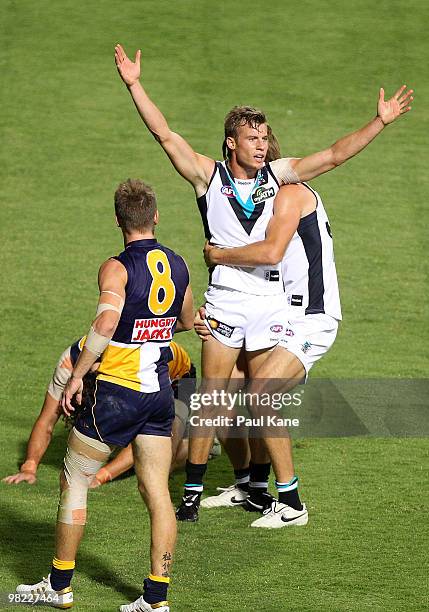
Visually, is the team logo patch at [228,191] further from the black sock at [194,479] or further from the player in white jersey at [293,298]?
the black sock at [194,479]

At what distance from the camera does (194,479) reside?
6.92m

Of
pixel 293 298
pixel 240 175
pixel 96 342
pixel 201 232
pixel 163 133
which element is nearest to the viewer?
pixel 96 342

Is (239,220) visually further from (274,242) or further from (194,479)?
(194,479)

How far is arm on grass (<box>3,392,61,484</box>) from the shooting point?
24.4ft

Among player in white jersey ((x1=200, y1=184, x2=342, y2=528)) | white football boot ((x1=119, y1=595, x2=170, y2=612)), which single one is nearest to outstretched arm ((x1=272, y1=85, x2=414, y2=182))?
player in white jersey ((x1=200, y1=184, x2=342, y2=528))

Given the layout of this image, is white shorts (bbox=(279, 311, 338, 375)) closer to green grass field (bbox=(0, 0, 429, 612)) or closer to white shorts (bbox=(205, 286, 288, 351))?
white shorts (bbox=(205, 286, 288, 351))

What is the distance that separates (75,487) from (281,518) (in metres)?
1.75

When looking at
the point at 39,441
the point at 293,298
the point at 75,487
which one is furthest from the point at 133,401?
the point at 39,441

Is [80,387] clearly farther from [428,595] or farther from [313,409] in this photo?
[313,409]

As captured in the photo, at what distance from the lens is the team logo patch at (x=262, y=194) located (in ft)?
22.1

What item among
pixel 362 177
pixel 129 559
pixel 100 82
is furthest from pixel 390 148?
pixel 129 559

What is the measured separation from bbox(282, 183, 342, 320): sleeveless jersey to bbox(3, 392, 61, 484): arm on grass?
1.61 m

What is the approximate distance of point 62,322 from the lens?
34.6 ft

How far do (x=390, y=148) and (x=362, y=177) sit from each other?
31.1 inches
